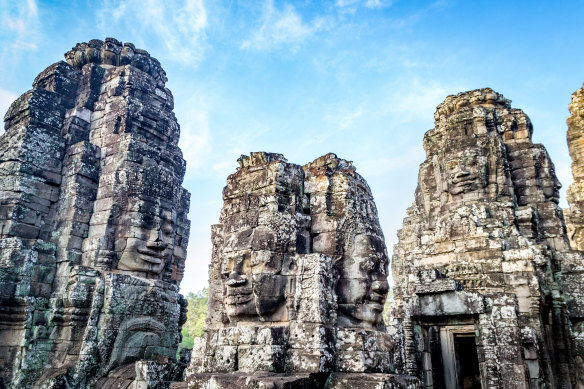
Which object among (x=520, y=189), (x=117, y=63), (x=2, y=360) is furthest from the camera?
(x=520, y=189)

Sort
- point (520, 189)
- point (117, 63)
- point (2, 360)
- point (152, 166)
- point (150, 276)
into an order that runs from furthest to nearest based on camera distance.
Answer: point (520, 189) → point (117, 63) → point (152, 166) → point (150, 276) → point (2, 360)

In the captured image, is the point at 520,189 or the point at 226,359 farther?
the point at 520,189

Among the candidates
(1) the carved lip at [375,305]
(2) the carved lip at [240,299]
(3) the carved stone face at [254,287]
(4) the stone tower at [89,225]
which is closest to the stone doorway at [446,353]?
(1) the carved lip at [375,305]

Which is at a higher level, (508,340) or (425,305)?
(425,305)

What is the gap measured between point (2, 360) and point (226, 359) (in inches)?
Answer: 212

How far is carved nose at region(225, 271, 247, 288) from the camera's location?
4.74 meters

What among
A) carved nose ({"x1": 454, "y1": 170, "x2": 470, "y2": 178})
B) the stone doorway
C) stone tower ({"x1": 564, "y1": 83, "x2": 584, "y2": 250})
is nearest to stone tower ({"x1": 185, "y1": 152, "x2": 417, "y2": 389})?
the stone doorway

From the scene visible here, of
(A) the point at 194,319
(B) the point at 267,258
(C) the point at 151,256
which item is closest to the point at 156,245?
(C) the point at 151,256

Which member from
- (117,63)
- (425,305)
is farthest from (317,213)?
(117,63)

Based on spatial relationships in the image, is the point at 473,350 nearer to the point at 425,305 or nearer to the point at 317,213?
the point at 425,305

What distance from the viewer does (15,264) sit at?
7785 mm

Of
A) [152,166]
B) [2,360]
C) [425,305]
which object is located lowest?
[2,360]

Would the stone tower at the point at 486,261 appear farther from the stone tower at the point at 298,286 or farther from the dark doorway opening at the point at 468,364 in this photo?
the stone tower at the point at 298,286

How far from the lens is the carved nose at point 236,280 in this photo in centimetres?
474
